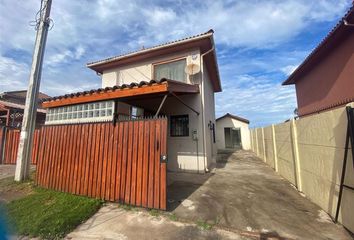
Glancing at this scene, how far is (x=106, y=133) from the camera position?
4.77 metres

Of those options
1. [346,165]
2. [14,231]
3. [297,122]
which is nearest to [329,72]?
[297,122]

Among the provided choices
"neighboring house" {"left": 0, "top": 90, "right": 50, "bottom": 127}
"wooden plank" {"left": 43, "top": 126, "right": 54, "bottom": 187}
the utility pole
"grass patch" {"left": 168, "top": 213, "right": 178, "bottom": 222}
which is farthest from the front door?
the utility pole

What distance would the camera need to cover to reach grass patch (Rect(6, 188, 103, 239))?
321 centimetres

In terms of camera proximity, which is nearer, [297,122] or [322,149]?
[322,149]

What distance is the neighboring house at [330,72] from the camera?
20.2 ft

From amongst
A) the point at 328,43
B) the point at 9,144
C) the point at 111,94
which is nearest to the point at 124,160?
the point at 111,94

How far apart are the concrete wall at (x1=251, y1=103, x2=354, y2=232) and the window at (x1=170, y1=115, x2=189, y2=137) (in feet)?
12.3

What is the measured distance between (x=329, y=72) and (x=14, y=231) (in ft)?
36.0

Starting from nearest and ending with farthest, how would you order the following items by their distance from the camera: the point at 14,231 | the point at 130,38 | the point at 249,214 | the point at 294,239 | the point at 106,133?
the point at 294,239 → the point at 14,231 → the point at 249,214 → the point at 106,133 → the point at 130,38

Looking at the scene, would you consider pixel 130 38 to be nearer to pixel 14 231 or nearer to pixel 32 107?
pixel 32 107

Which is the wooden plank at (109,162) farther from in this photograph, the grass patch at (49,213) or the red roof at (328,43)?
the red roof at (328,43)

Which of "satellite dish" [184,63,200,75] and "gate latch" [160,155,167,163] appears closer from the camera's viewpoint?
"gate latch" [160,155,167,163]

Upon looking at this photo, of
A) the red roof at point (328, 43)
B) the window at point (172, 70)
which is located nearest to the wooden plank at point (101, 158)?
the window at point (172, 70)

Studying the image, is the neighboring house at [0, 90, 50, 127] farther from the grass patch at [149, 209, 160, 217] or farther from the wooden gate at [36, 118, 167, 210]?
the grass patch at [149, 209, 160, 217]
